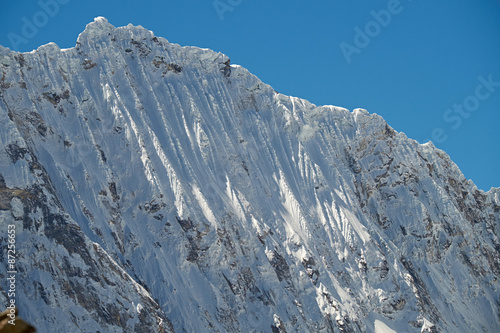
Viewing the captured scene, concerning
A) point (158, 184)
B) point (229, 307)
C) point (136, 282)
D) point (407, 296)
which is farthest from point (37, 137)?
point (407, 296)

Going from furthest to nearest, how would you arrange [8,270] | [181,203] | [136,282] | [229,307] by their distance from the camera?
[181,203] → [229,307] → [136,282] → [8,270]

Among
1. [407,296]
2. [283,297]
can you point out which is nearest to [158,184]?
[283,297]

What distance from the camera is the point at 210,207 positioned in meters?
79.4

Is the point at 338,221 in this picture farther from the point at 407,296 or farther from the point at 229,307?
the point at 229,307

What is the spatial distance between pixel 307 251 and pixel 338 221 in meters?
9.53

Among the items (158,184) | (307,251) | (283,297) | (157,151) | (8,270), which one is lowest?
(8,270)

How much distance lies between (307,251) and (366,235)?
11.8 metres

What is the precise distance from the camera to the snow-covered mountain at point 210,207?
202 feet

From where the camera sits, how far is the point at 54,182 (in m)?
70.2

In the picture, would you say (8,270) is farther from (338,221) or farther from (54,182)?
(338,221)

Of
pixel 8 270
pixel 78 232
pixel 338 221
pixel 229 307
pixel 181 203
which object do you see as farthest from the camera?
pixel 338 221

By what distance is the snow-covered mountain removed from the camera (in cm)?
6172

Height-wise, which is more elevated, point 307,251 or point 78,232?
point 307,251

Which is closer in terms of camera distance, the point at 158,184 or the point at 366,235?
the point at 158,184
